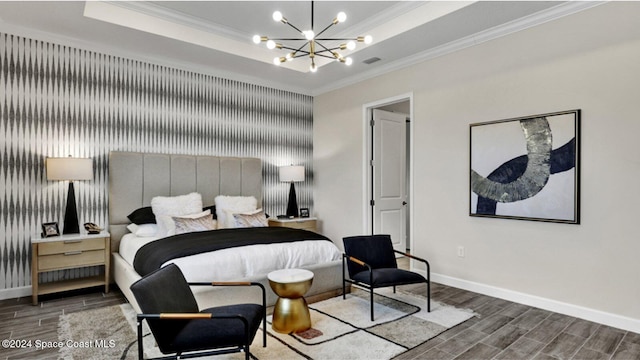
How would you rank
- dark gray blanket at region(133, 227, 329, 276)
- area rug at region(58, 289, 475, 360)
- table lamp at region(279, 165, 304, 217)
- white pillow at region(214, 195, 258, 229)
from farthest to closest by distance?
1. table lamp at region(279, 165, 304, 217)
2. white pillow at region(214, 195, 258, 229)
3. dark gray blanket at region(133, 227, 329, 276)
4. area rug at region(58, 289, 475, 360)

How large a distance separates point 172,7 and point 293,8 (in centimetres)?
134

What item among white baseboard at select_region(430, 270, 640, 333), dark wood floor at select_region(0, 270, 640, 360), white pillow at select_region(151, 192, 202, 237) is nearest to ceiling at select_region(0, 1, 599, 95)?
white pillow at select_region(151, 192, 202, 237)

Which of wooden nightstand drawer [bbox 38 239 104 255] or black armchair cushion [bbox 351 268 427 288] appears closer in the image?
black armchair cushion [bbox 351 268 427 288]

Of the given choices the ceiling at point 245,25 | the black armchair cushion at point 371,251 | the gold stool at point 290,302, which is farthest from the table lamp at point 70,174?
the black armchair cushion at point 371,251

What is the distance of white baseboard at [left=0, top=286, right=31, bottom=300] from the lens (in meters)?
3.68

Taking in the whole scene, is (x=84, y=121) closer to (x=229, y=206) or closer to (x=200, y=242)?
(x=229, y=206)

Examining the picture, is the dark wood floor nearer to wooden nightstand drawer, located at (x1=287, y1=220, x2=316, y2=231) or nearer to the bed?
the bed

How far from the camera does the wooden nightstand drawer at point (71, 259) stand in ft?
11.7

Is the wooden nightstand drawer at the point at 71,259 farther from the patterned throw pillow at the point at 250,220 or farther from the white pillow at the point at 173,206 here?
the patterned throw pillow at the point at 250,220

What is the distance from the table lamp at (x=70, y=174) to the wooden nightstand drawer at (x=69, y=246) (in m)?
0.24

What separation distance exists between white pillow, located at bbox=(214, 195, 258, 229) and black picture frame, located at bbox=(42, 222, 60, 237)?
1.76 metres

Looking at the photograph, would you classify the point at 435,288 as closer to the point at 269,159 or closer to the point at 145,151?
the point at 269,159

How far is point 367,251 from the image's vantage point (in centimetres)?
365

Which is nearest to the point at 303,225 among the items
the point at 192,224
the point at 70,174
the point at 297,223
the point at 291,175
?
the point at 297,223
